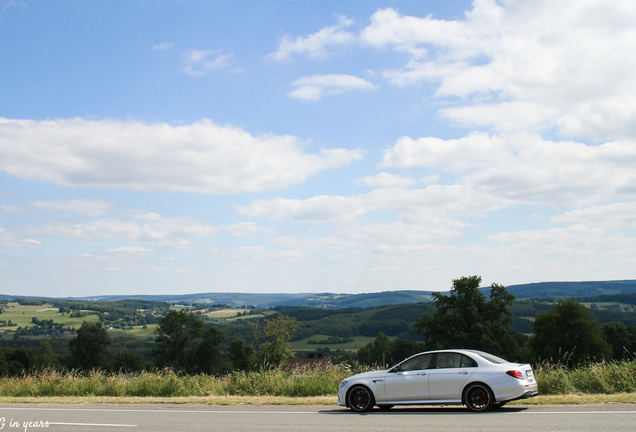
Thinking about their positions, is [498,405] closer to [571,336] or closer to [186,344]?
[571,336]

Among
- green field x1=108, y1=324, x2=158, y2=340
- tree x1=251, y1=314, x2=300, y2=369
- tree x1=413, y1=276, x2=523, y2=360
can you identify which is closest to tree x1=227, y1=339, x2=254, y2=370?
tree x1=413, y1=276, x2=523, y2=360

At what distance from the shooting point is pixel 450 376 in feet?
36.9

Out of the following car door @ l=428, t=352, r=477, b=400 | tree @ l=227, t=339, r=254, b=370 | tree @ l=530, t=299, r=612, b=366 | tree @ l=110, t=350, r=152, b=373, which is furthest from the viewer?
tree @ l=227, t=339, r=254, b=370

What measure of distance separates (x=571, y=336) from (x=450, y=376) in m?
45.7

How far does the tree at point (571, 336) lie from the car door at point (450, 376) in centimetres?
4237

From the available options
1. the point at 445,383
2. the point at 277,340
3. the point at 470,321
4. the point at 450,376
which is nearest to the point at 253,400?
the point at 445,383

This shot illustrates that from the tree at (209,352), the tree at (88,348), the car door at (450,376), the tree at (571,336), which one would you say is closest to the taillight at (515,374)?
the car door at (450,376)

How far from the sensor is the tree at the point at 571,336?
4850 cm

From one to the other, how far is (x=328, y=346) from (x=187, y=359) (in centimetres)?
7248

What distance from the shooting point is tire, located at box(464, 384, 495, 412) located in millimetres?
10859

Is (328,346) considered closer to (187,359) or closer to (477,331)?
(187,359)

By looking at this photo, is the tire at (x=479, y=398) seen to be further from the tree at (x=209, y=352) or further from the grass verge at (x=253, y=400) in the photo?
the tree at (x=209, y=352)

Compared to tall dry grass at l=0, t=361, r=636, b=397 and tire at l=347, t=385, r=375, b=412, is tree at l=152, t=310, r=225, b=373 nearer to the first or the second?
tall dry grass at l=0, t=361, r=636, b=397

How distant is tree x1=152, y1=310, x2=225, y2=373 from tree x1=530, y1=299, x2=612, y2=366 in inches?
1684
